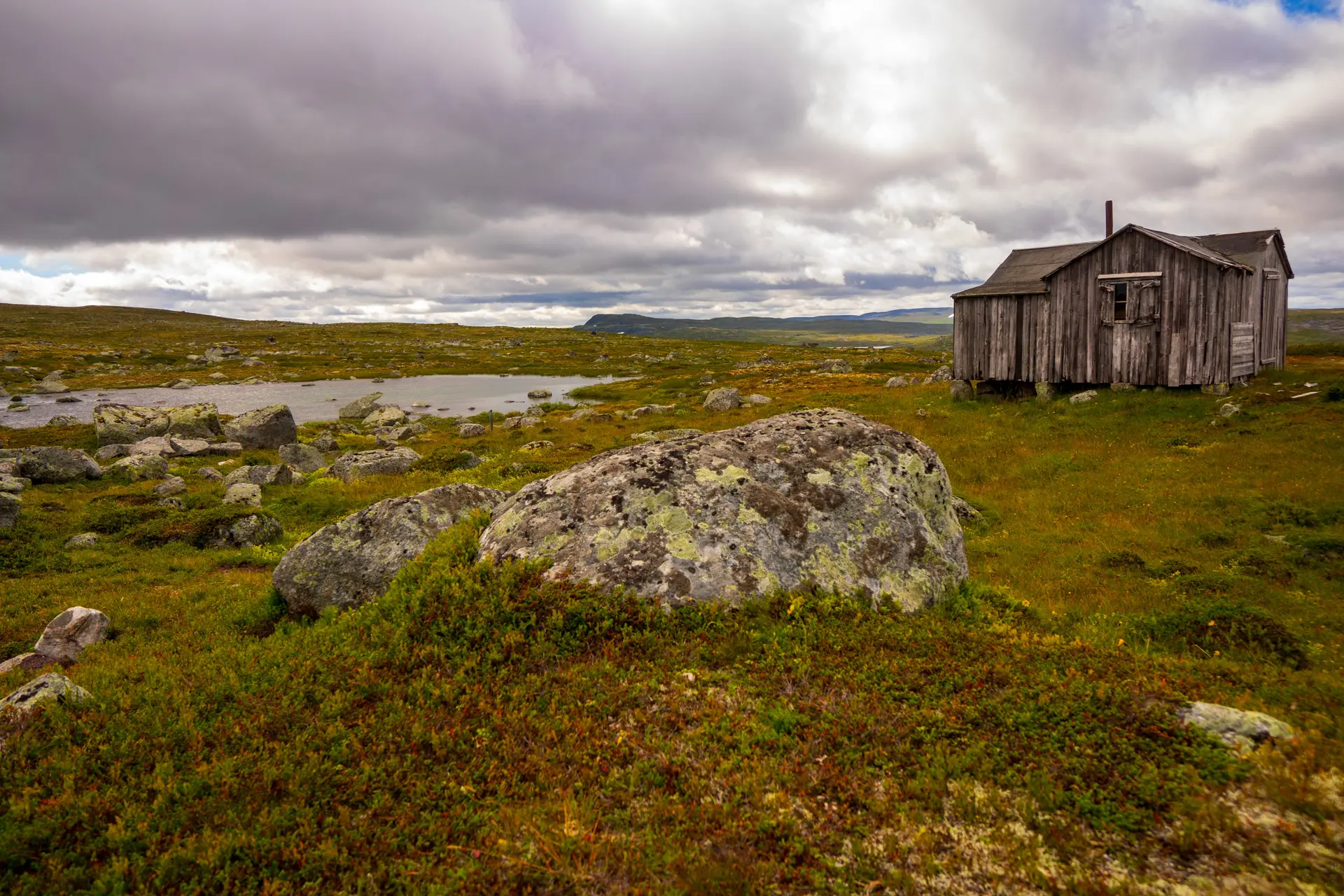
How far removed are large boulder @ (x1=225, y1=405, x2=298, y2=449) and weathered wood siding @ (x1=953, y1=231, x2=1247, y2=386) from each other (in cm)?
4227

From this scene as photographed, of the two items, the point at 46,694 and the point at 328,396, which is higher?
the point at 328,396

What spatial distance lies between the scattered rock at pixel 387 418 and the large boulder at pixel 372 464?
2423 cm

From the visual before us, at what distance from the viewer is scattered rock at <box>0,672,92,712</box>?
6391 mm

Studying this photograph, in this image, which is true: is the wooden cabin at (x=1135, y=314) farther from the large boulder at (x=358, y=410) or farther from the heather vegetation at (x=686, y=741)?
the large boulder at (x=358, y=410)

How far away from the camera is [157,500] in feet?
73.7

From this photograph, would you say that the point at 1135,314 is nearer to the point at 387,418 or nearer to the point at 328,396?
the point at 387,418

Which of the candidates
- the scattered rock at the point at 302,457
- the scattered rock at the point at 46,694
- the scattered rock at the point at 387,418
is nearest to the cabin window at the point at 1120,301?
the scattered rock at the point at 46,694

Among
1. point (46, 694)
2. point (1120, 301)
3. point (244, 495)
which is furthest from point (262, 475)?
point (1120, 301)

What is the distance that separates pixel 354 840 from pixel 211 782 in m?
1.55

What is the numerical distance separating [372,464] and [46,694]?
878 inches

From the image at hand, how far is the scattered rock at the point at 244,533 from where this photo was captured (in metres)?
17.8

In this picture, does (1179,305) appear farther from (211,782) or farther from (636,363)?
(636,363)

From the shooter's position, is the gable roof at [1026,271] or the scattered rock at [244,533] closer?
the scattered rock at [244,533]

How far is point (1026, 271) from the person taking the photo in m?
39.2
